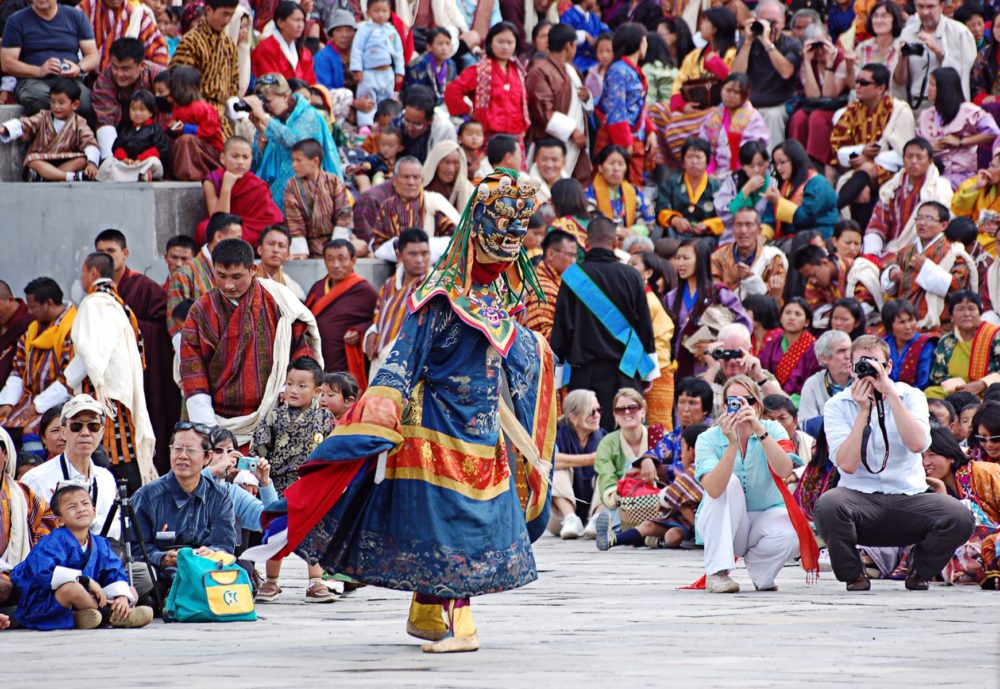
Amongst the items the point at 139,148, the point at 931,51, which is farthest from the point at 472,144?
the point at 931,51

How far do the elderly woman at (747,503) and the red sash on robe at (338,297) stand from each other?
3638 millimetres

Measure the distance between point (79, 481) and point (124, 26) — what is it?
19.1ft

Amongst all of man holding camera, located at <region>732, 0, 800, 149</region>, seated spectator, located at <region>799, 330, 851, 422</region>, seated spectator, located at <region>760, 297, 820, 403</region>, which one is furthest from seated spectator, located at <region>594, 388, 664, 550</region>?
man holding camera, located at <region>732, 0, 800, 149</region>

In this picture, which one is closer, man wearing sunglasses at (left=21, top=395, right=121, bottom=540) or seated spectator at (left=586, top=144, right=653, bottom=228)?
man wearing sunglasses at (left=21, top=395, right=121, bottom=540)

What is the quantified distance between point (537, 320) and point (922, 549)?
419cm

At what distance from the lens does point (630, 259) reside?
12.3 m

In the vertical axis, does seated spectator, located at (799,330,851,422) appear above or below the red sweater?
below

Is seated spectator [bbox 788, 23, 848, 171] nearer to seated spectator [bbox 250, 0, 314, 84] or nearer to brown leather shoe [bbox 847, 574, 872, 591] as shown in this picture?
seated spectator [bbox 250, 0, 314, 84]

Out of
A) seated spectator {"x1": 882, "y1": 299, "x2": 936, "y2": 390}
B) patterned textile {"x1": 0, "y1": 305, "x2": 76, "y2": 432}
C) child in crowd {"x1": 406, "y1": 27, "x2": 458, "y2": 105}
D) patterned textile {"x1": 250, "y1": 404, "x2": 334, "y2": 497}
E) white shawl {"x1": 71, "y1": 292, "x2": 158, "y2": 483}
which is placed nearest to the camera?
patterned textile {"x1": 250, "y1": 404, "x2": 334, "y2": 497}

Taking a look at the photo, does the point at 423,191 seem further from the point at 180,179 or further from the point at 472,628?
the point at 472,628

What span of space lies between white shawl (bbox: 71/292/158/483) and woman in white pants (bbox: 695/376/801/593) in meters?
3.61

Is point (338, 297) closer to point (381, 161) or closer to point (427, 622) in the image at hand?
point (381, 161)

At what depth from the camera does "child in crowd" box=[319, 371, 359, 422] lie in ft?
28.6

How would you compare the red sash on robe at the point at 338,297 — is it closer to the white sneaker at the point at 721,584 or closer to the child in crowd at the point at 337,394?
the child in crowd at the point at 337,394
